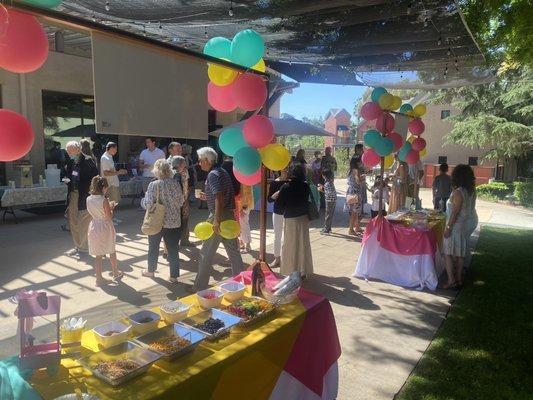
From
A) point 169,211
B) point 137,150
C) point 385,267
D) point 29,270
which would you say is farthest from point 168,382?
point 137,150

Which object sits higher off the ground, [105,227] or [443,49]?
[443,49]

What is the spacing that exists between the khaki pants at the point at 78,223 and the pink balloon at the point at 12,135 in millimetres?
4519

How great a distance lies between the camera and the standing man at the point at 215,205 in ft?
15.1

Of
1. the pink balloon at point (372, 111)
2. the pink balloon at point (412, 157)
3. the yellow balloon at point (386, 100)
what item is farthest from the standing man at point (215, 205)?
the pink balloon at point (412, 157)

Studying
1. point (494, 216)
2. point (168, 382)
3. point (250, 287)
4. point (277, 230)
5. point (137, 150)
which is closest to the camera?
point (168, 382)

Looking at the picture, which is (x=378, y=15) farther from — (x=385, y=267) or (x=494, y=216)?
(x=494, y=216)

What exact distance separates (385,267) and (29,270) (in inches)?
204

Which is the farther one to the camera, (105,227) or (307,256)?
(307,256)

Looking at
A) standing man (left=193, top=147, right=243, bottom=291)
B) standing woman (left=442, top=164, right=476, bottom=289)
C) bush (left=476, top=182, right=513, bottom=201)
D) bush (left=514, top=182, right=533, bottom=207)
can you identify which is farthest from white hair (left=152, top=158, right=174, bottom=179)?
bush (left=476, top=182, right=513, bottom=201)

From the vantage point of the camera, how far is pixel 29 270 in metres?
5.86

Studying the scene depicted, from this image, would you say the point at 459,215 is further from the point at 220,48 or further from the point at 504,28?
the point at 220,48

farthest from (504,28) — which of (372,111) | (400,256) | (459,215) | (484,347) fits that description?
(484,347)

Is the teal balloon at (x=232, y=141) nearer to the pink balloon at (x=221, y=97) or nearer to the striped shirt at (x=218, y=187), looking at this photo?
the pink balloon at (x=221, y=97)

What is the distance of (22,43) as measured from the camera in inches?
73.4
